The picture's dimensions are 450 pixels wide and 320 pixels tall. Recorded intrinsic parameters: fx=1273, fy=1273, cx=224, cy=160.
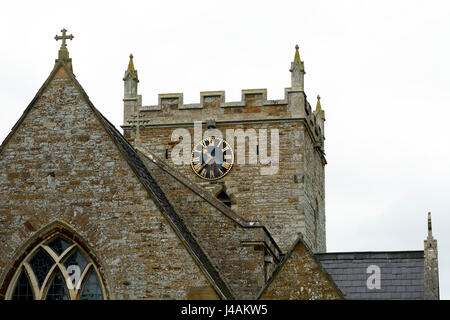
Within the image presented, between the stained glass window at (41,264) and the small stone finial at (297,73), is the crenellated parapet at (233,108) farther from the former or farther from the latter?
the stained glass window at (41,264)

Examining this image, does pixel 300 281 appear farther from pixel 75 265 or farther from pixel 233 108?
pixel 233 108

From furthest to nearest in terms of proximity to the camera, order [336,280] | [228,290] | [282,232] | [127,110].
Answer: [127,110] → [282,232] → [336,280] → [228,290]

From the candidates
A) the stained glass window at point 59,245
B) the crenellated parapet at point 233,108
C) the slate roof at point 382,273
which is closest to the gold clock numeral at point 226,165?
the crenellated parapet at point 233,108

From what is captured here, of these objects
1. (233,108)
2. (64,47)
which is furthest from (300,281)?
(233,108)

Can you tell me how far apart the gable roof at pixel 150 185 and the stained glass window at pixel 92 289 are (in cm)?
181

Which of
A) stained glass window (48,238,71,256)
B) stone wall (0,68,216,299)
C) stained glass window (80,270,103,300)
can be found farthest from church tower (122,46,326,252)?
stained glass window (80,270,103,300)

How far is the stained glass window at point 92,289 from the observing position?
24.2m

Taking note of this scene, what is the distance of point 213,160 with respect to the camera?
157 feet

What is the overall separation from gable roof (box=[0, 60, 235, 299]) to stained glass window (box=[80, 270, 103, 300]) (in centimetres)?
181

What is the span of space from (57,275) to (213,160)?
23.7 meters

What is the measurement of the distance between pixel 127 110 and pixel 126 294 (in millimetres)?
27230

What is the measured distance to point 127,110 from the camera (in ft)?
166
